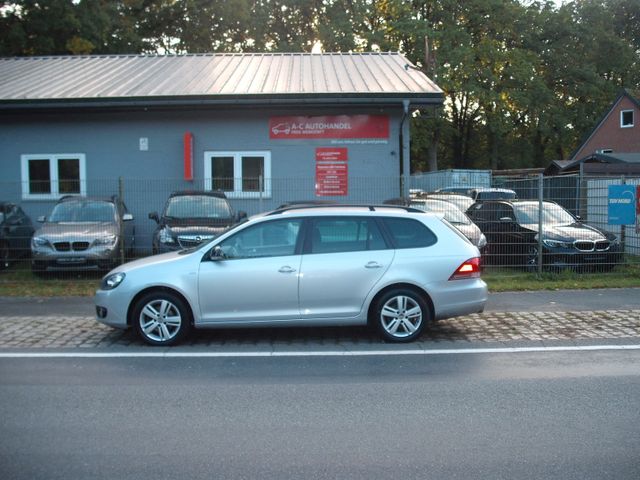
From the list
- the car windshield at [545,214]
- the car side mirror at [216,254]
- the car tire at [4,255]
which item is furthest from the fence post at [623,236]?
the car tire at [4,255]

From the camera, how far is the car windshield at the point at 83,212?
13.7m

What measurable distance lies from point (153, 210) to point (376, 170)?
5.42m

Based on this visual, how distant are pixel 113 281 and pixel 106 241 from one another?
16.6ft

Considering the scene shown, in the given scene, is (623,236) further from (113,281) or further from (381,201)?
(113,281)

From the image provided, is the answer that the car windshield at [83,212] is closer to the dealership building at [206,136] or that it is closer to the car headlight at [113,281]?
the dealership building at [206,136]

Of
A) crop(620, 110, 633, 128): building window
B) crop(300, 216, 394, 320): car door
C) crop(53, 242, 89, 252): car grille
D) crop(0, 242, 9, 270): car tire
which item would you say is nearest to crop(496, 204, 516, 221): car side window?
crop(300, 216, 394, 320): car door

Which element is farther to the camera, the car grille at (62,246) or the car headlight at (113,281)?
the car grille at (62,246)

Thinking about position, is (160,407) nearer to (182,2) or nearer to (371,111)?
(371,111)

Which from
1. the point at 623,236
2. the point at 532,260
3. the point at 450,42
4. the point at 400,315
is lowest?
the point at 400,315

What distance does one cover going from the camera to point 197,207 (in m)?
13.8

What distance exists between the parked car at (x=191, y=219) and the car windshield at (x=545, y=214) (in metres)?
5.71

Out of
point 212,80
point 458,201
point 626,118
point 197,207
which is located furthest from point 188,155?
point 626,118

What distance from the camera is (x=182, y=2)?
3778 centimetres

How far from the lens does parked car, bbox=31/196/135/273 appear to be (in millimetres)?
12617
